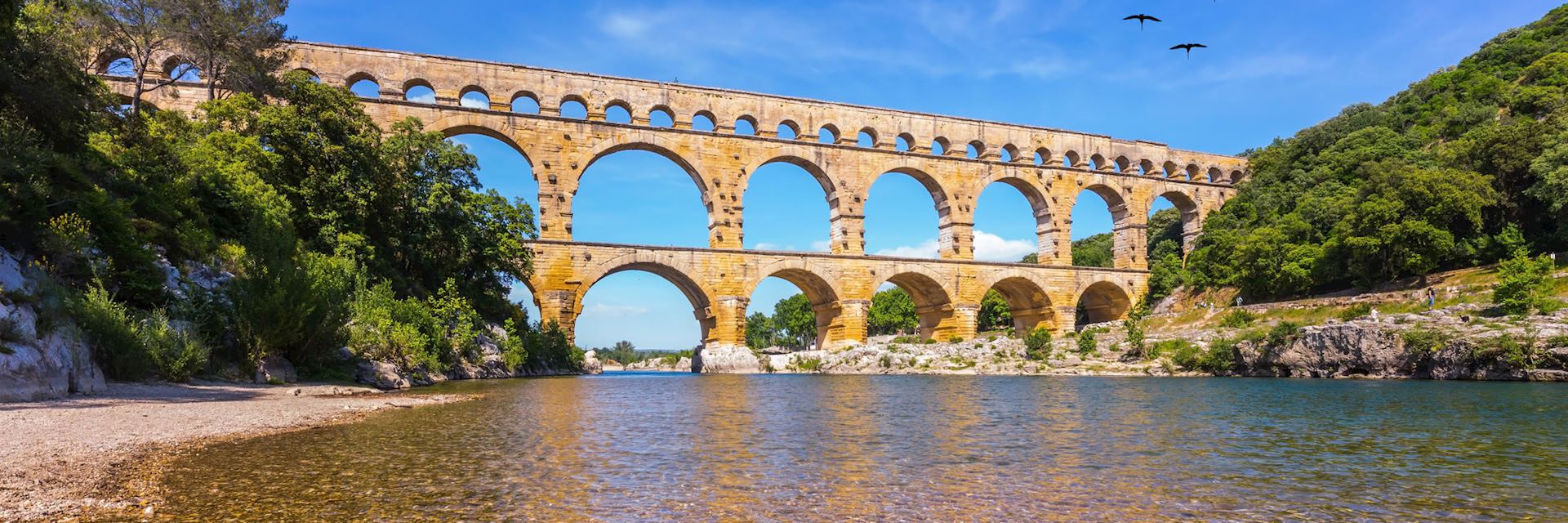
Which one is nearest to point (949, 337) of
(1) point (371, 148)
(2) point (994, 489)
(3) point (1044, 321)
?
(3) point (1044, 321)

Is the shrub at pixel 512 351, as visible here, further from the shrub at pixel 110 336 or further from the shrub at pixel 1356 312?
the shrub at pixel 1356 312

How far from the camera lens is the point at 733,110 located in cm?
3466

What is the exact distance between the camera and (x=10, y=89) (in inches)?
510

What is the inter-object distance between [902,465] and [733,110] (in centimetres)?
2878

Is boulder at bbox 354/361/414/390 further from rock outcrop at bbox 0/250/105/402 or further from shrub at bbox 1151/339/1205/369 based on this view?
shrub at bbox 1151/339/1205/369

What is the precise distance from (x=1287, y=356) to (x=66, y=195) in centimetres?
2539

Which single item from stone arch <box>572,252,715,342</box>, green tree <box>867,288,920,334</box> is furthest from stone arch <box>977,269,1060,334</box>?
green tree <box>867,288,920,334</box>

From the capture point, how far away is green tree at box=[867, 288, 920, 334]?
6556 centimetres

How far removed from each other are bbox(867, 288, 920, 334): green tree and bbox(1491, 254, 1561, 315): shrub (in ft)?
140

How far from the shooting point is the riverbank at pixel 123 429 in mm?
4961

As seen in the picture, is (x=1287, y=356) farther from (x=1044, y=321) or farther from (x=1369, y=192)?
A: (x=1044, y=321)

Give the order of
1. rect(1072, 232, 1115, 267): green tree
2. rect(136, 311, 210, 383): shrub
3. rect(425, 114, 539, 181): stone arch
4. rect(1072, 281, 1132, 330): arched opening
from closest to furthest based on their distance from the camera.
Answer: rect(136, 311, 210, 383): shrub < rect(425, 114, 539, 181): stone arch < rect(1072, 281, 1132, 330): arched opening < rect(1072, 232, 1115, 267): green tree

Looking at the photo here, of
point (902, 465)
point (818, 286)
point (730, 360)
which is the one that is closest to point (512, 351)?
point (730, 360)

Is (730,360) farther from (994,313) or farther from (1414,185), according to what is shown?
(994,313)
